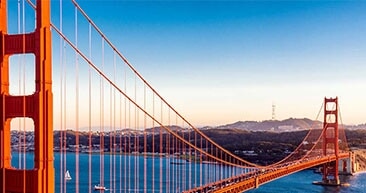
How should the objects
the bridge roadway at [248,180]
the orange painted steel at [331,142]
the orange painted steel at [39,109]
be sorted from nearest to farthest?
1. the orange painted steel at [39,109]
2. the bridge roadway at [248,180]
3. the orange painted steel at [331,142]

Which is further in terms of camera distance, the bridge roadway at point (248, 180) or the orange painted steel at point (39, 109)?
the bridge roadway at point (248, 180)

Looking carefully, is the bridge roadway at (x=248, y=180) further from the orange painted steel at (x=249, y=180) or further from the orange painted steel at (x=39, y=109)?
the orange painted steel at (x=39, y=109)

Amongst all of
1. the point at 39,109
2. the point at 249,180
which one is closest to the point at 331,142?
the point at 249,180

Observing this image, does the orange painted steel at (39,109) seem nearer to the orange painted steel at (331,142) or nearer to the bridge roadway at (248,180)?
the bridge roadway at (248,180)

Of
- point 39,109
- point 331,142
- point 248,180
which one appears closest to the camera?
point 39,109

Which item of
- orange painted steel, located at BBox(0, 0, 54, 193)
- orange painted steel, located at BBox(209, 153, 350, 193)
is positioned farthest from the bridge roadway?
orange painted steel, located at BBox(0, 0, 54, 193)

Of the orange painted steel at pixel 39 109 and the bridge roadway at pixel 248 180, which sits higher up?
the orange painted steel at pixel 39 109

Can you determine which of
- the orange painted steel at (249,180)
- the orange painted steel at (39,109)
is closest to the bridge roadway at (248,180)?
the orange painted steel at (249,180)

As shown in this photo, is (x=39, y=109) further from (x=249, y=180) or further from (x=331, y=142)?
(x=331, y=142)

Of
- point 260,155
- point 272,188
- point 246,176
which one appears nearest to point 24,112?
point 246,176

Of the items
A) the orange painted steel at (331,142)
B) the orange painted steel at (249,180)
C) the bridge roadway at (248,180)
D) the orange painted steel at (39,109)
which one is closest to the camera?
the orange painted steel at (39,109)

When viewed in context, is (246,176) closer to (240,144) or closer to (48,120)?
(48,120)
